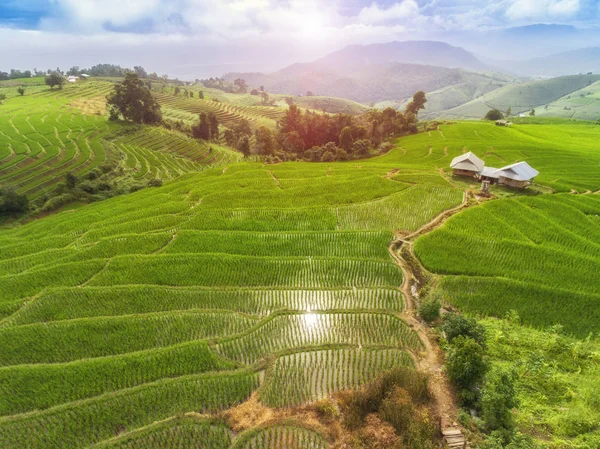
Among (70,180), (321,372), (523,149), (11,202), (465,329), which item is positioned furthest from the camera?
(523,149)

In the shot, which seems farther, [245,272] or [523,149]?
[523,149]

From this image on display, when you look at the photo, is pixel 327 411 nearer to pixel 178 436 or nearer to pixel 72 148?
pixel 178 436

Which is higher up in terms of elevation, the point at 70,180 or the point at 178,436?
the point at 70,180

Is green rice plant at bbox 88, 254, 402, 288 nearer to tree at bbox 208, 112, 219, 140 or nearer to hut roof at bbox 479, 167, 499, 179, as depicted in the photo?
hut roof at bbox 479, 167, 499, 179

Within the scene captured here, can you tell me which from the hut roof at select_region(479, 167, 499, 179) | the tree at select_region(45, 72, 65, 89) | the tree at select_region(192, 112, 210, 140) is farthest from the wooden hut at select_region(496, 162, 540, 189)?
the tree at select_region(45, 72, 65, 89)

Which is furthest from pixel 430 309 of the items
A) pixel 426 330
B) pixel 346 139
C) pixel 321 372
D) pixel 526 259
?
pixel 346 139

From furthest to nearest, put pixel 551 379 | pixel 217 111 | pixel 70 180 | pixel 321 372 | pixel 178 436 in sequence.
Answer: pixel 217 111 < pixel 70 180 < pixel 321 372 < pixel 551 379 < pixel 178 436

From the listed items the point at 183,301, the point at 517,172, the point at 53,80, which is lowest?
the point at 183,301

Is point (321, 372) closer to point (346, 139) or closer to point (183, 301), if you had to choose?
point (183, 301)

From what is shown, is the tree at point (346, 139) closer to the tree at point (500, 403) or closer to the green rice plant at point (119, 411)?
the tree at point (500, 403)
